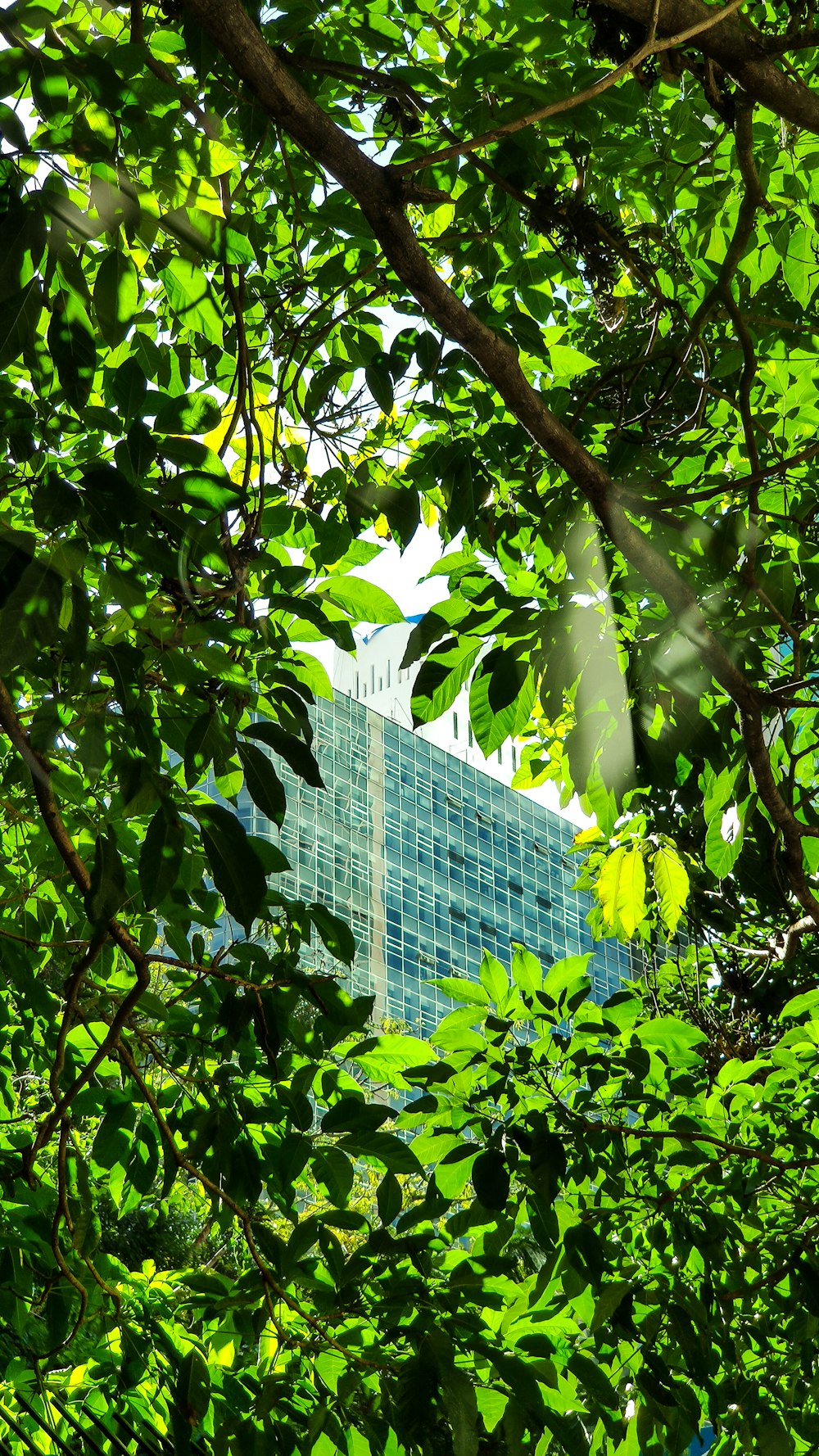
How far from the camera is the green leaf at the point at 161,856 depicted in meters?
0.92

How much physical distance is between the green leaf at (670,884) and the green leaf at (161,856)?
835 mm

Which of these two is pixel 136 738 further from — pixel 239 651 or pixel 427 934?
pixel 427 934

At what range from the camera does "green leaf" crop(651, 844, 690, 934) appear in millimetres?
1562

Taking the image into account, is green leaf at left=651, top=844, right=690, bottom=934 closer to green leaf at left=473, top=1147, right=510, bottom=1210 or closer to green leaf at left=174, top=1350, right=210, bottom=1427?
green leaf at left=473, top=1147, right=510, bottom=1210

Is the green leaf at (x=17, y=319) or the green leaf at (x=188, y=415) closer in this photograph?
the green leaf at (x=17, y=319)

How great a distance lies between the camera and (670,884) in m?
1.57

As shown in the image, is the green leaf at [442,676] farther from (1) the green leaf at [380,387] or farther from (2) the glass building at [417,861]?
(2) the glass building at [417,861]

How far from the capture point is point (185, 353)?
59.5 inches

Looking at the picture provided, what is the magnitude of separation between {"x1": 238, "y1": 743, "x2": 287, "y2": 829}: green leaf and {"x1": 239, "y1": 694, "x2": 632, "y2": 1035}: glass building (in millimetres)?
13807

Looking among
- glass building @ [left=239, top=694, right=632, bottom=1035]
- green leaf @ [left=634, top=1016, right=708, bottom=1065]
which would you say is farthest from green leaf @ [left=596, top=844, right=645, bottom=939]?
glass building @ [left=239, top=694, right=632, bottom=1035]

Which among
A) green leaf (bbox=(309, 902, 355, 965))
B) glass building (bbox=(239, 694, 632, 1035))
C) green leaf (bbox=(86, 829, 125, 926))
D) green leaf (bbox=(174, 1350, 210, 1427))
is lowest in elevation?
green leaf (bbox=(174, 1350, 210, 1427))

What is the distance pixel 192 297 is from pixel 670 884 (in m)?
0.97

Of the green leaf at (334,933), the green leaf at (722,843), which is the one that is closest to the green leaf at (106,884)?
the green leaf at (334,933)

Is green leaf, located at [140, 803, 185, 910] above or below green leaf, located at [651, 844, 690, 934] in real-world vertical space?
below
